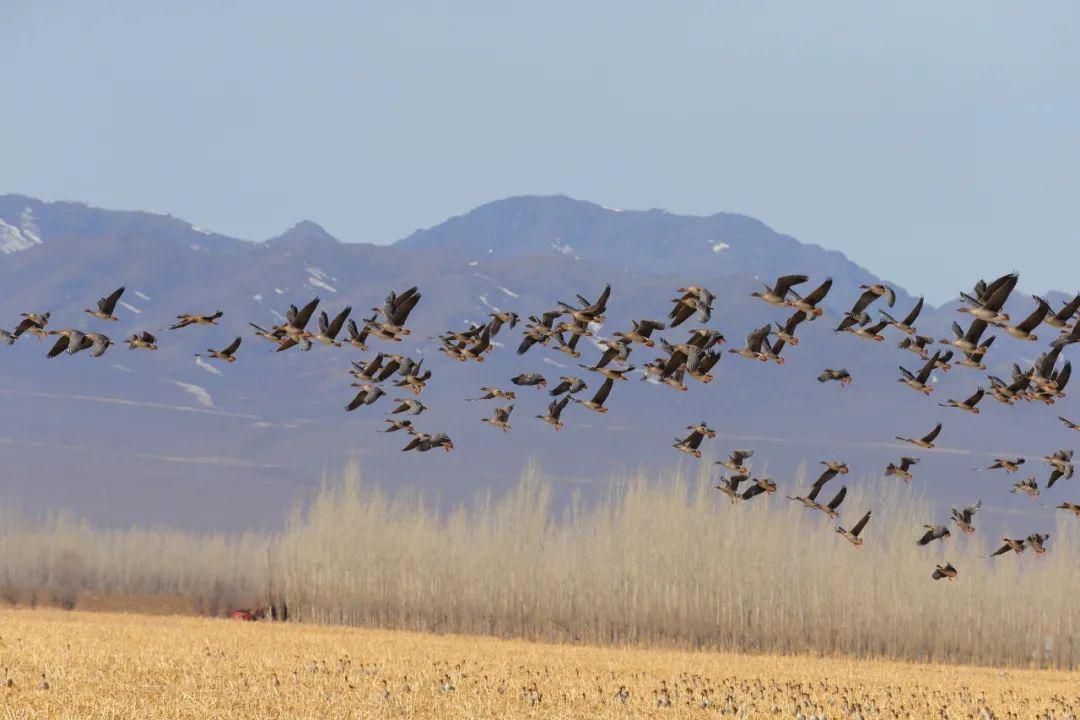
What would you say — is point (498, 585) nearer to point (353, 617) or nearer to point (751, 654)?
point (353, 617)

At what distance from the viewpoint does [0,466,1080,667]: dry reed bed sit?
6775cm

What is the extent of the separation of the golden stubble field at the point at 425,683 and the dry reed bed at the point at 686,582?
44.7ft

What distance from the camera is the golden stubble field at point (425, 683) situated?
28.3 metres

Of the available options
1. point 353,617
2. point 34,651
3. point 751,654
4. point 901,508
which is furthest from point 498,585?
point 34,651

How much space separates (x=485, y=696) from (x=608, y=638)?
37.5 metres

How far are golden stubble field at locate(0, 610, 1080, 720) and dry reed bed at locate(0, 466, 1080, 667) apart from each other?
13.6m

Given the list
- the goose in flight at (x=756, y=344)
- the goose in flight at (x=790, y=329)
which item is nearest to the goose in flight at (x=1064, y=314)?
the goose in flight at (x=790, y=329)

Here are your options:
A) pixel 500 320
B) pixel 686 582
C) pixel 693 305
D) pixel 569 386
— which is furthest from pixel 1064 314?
pixel 686 582

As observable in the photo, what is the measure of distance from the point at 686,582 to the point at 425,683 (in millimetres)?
37281

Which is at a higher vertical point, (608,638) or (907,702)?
(907,702)

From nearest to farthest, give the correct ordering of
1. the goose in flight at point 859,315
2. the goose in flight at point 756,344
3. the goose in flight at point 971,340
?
the goose in flight at point 971,340 → the goose in flight at point 756,344 → the goose in flight at point 859,315

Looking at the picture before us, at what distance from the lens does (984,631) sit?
67.4 meters

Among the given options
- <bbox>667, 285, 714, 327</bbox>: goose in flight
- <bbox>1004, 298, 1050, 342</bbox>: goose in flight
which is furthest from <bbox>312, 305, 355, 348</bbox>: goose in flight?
<bbox>1004, 298, 1050, 342</bbox>: goose in flight

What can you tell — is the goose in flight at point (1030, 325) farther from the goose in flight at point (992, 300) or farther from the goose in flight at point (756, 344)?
the goose in flight at point (756, 344)
